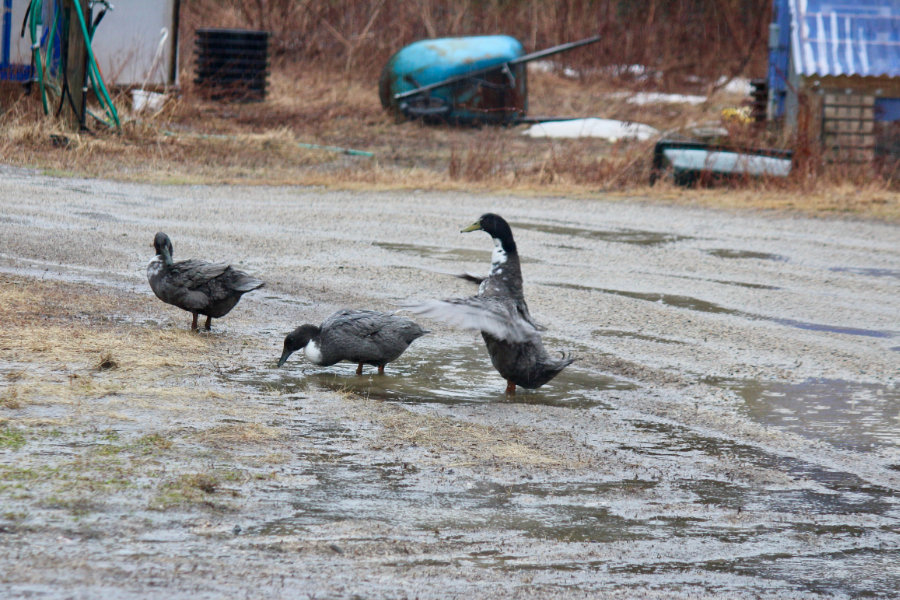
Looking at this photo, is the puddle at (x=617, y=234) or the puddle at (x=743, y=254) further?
the puddle at (x=617, y=234)

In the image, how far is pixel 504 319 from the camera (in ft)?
20.1

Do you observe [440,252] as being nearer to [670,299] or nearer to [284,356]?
[670,299]

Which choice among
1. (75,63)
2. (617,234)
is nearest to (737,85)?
(75,63)

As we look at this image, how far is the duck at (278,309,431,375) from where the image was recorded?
667 cm

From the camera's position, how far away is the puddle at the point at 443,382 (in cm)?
647

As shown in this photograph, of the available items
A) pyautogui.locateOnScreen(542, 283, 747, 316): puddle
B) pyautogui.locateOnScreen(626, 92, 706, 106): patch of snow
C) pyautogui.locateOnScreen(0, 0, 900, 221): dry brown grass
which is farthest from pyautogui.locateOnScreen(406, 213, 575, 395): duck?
pyautogui.locateOnScreen(626, 92, 706, 106): patch of snow

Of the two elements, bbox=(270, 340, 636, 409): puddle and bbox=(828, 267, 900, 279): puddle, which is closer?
bbox=(270, 340, 636, 409): puddle

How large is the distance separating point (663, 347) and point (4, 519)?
498cm

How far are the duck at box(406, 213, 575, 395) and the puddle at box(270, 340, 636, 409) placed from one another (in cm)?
16

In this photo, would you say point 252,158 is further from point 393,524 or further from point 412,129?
point 393,524

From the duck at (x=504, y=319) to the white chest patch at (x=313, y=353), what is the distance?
0.92m

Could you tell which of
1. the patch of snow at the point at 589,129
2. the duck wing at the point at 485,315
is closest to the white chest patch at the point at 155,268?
the duck wing at the point at 485,315

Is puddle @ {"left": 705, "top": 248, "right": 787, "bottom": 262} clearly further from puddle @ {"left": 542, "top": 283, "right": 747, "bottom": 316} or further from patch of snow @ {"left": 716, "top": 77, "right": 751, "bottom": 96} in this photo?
patch of snow @ {"left": 716, "top": 77, "right": 751, "bottom": 96}

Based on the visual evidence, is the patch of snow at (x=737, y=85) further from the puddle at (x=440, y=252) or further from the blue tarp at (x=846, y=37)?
the puddle at (x=440, y=252)
